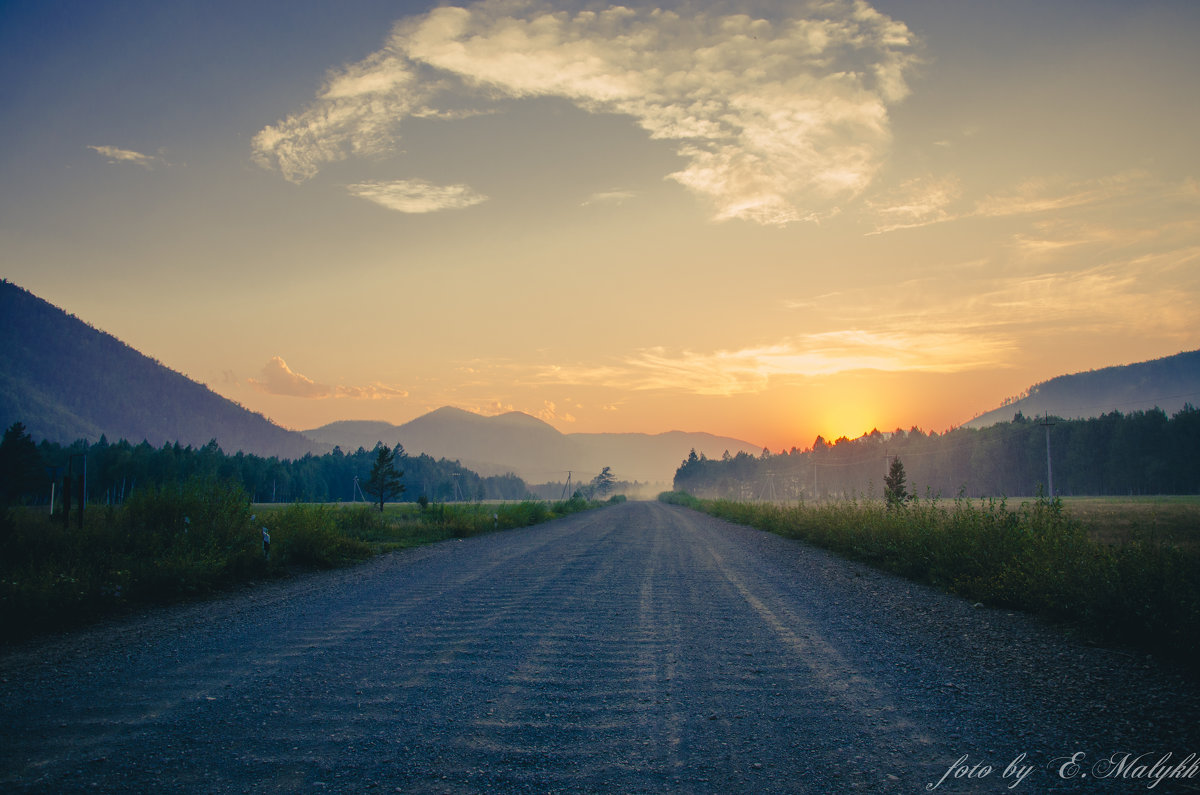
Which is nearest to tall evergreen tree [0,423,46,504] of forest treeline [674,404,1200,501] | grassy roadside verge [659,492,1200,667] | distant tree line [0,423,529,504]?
distant tree line [0,423,529,504]

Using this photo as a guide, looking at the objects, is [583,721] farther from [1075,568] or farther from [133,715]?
[1075,568]

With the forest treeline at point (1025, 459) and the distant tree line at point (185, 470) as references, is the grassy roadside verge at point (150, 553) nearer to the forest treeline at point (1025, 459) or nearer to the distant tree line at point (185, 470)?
the distant tree line at point (185, 470)

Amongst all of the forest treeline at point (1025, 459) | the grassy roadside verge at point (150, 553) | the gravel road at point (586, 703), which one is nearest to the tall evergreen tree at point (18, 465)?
the grassy roadside verge at point (150, 553)

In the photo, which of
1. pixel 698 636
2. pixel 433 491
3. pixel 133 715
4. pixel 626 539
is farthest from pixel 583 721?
pixel 433 491

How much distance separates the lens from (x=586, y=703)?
4.27 metres

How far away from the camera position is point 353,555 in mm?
14438

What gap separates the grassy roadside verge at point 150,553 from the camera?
23.5 ft

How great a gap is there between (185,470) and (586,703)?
4126 inches

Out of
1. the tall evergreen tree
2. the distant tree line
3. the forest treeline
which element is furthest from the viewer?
the forest treeline

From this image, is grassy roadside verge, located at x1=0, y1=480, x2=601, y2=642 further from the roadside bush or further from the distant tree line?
the distant tree line

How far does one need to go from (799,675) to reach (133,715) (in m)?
5.19

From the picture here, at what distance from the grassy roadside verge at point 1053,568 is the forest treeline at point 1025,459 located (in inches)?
1104

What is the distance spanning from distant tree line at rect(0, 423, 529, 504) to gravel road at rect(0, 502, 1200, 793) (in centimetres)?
810

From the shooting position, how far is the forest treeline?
234 feet
